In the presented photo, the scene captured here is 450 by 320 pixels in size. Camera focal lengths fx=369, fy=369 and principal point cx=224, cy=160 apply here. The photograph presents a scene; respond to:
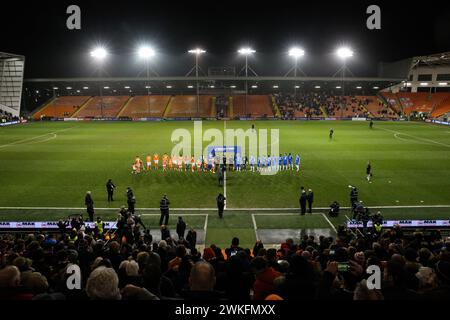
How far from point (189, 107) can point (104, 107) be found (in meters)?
19.3

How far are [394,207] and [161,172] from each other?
1635 centimetres

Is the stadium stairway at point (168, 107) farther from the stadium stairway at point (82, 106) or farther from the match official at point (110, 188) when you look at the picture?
A: the match official at point (110, 188)

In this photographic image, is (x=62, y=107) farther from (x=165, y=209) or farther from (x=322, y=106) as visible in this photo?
(x=165, y=209)

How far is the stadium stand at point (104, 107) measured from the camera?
260ft

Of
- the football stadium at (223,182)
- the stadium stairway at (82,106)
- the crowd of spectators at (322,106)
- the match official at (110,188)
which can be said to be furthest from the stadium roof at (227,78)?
the match official at (110,188)

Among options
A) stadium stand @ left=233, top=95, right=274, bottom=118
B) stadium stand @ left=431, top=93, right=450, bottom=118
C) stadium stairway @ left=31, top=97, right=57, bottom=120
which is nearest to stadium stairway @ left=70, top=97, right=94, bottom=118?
stadium stairway @ left=31, top=97, right=57, bottom=120

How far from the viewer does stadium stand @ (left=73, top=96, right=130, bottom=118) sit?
260 feet

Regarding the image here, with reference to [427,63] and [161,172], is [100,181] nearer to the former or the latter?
[161,172]

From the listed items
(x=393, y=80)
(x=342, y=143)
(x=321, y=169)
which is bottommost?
(x=321, y=169)

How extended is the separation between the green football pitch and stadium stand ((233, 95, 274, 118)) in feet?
120

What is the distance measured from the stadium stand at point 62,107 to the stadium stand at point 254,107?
117ft

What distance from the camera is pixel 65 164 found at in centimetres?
3116

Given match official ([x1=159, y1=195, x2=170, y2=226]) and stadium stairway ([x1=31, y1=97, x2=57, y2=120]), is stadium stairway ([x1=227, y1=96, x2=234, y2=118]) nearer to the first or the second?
stadium stairway ([x1=31, y1=97, x2=57, y2=120])
